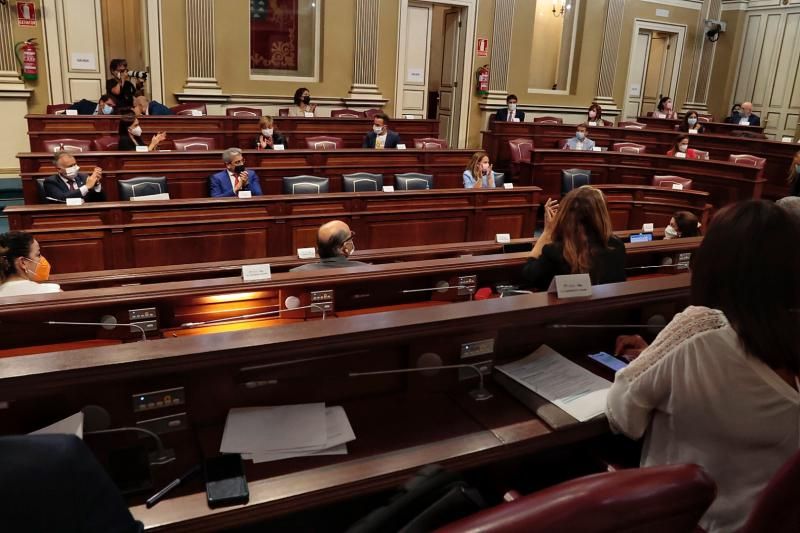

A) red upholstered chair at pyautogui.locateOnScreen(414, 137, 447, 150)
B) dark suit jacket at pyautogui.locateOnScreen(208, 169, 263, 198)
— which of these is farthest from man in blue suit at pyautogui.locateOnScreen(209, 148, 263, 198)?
red upholstered chair at pyautogui.locateOnScreen(414, 137, 447, 150)

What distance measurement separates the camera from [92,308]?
7.68 ft

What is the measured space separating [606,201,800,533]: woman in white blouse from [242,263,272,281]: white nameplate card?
63.9 inches

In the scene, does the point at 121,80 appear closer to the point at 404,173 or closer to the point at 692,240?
the point at 404,173

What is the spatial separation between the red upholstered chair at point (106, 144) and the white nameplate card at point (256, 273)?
14.9ft

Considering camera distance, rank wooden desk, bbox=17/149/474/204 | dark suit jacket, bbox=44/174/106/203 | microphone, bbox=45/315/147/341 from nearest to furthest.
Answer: microphone, bbox=45/315/147/341
dark suit jacket, bbox=44/174/106/203
wooden desk, bbox=17/149/474/204

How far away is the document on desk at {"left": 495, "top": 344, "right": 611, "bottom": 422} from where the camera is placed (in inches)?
65.6

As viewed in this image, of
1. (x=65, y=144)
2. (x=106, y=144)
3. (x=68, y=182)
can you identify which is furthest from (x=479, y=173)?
(x=65, y=144)

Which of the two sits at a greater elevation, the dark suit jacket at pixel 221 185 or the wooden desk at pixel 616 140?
the wooden desk at pixel 616 140

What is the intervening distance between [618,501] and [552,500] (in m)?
0.08

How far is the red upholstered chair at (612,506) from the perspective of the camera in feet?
2.18

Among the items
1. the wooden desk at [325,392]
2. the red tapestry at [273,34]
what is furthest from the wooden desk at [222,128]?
the wooden desk at [325,392]

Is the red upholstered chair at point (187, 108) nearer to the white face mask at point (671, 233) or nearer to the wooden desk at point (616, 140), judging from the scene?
the wooden desk at point (616, 140)

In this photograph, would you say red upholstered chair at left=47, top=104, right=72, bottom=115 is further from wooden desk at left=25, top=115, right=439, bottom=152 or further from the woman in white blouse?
the woman in white blouse

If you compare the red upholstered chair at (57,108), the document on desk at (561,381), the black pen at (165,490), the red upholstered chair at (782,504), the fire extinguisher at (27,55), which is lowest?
the black pen at (165,490)
